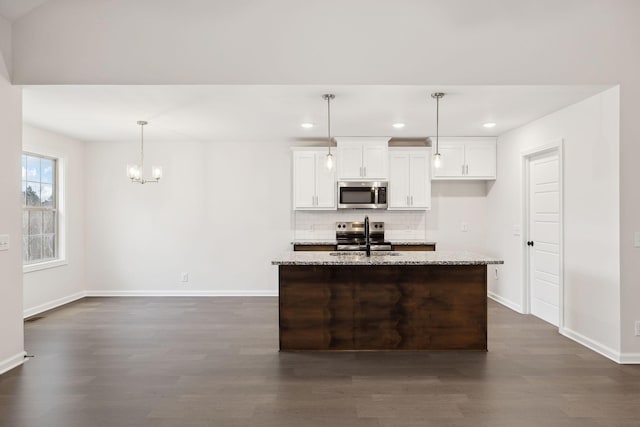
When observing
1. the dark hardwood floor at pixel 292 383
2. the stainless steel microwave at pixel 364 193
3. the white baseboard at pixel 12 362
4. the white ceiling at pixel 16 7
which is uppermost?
the white ceiling at pixel 16 7

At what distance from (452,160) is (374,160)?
1.15 meters

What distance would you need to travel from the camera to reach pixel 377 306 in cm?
390

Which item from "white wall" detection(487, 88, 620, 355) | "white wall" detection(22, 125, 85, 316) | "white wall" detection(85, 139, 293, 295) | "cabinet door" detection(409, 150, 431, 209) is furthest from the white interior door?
"white wall" detection(22, 125, 85, 316)

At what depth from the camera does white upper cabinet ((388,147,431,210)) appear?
6238 mm

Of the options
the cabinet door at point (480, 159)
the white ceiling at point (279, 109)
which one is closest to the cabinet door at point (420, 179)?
the white ceiling at point (279, 109)

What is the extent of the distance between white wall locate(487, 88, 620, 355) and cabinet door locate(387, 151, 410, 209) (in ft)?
5.86

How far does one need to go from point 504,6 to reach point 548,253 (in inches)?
110

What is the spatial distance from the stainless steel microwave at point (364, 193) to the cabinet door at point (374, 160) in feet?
0.44

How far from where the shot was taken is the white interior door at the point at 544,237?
4730mm

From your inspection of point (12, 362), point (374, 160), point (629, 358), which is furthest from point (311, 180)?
point (629, 358)

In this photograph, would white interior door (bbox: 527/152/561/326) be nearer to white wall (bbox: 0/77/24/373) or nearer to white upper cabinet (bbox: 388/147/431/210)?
white upper cabinet (bbox: 388/147/431/210)

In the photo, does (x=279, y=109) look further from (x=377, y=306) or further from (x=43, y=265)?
(x=43, y=265)

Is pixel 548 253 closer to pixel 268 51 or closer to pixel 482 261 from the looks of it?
pixel 482 261

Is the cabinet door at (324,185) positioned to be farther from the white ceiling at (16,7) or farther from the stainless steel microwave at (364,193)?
the white ceiling at (16,7)
